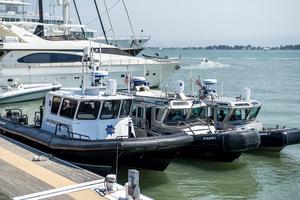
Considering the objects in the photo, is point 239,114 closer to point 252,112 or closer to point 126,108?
point 252,112

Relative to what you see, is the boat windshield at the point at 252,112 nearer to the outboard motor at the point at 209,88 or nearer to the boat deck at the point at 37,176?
the outboard motor at the point at 209,88

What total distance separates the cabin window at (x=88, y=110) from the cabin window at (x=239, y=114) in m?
6.49

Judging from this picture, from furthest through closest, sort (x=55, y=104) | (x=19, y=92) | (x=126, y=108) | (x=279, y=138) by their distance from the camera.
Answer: (x=19, y=92), (x=279, y=138), (x=55, y=104), (x=126, y=108)

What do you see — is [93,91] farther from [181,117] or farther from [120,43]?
[120,43]

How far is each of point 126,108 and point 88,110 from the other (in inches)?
47.9

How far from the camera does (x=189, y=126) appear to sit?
715 inches

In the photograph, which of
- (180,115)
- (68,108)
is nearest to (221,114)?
(180,115)

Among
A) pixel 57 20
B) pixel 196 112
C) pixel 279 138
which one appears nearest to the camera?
pixel 196 112

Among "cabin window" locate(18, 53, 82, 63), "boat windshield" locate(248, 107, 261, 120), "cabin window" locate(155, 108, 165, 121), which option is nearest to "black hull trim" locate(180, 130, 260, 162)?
"cabin window" locate(155, 108, 165, 121)

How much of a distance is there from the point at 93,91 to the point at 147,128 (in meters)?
3.70

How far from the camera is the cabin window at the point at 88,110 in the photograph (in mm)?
15086

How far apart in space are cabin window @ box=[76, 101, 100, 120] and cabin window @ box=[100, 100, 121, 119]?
0.21m

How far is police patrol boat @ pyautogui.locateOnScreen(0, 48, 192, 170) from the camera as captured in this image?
14.3 metres

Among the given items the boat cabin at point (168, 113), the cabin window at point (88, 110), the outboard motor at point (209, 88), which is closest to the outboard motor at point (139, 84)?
the boat cabin at point (168, 113)
